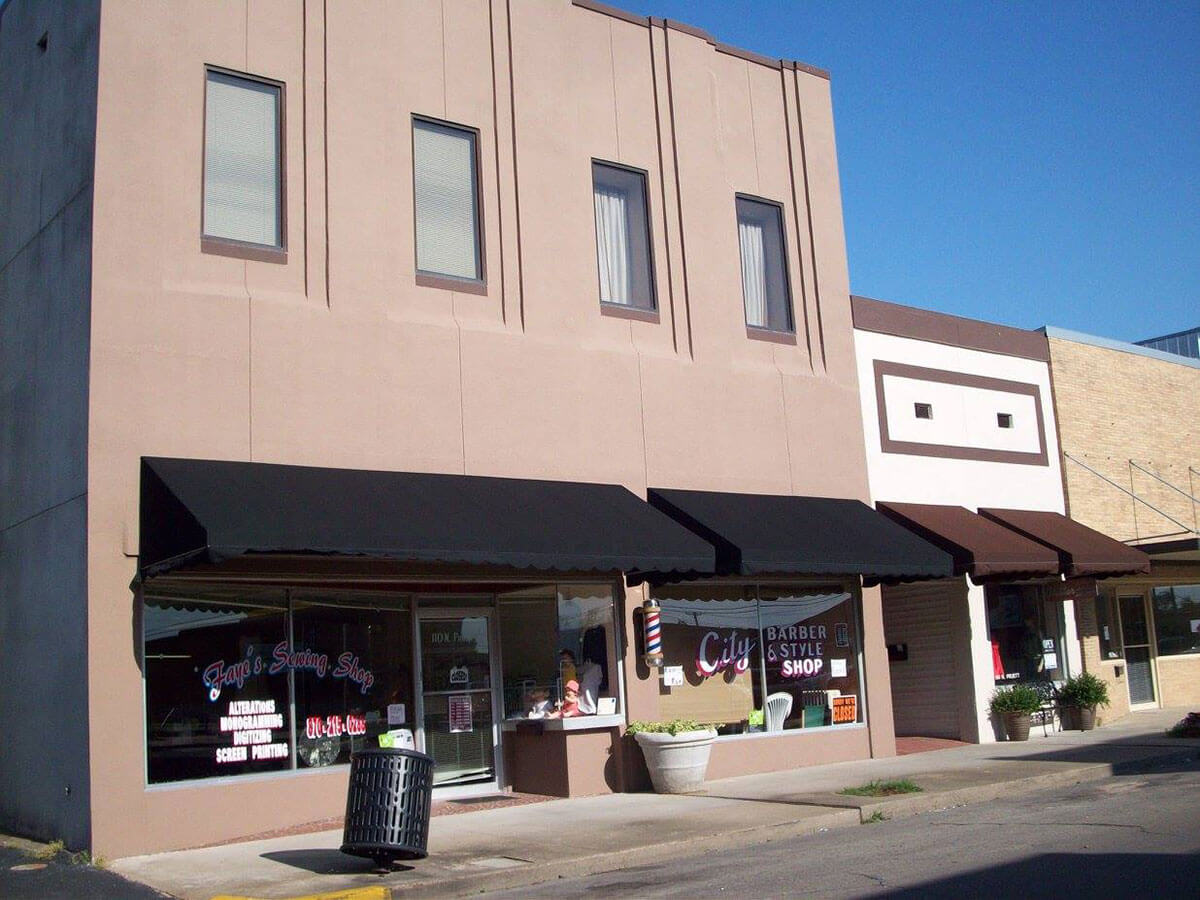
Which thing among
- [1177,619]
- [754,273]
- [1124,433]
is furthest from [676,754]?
[1177,619]

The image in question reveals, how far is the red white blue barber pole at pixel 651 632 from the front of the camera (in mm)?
15938

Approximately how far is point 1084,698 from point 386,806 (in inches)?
578

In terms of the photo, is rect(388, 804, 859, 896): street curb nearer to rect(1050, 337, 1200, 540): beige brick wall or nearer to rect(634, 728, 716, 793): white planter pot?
rect(634, 728, 716, 793): white planter pot

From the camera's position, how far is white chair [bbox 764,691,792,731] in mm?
17344

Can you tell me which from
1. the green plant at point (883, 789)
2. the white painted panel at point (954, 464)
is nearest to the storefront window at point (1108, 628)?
the white painted panel at point (954, 464)

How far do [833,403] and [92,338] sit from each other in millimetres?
10570

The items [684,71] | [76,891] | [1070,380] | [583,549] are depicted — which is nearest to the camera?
[76,891]

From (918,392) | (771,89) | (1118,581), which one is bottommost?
(1118,581)

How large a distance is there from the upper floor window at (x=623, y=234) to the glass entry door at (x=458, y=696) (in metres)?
4.78

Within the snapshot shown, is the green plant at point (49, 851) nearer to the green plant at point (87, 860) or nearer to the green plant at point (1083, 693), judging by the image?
the green plant at point (87, 860)

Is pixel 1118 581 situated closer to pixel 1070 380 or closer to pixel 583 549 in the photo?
pixel 1070 380

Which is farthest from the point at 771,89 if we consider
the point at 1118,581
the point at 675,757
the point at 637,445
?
the point at 1118,581

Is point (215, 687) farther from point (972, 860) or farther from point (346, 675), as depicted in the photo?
point (972, 860)

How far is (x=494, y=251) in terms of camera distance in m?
15.9
